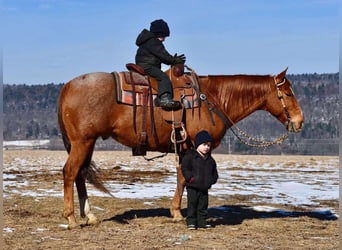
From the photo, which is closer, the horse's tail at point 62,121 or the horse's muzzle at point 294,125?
the horse's tail at point 62,121

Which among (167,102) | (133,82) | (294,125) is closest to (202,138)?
(167,102)

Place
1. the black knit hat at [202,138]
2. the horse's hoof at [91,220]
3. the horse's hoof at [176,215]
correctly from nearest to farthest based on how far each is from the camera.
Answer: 1. the black knit hat at [202,138]
2. the horse's hoof at [91,220]
3. the horse's hoof at [176,215]

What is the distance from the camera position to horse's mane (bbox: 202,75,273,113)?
9.36 m

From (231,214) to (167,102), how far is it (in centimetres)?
259

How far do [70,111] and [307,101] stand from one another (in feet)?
493

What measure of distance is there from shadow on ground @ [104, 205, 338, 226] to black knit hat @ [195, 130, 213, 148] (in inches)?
57.3

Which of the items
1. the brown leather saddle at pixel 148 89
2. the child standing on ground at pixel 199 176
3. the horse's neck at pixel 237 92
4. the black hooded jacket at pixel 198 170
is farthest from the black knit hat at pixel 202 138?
the horse's neck at pixel 237 92

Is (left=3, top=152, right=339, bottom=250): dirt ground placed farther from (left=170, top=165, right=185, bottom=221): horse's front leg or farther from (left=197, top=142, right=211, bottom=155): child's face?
(left=197, top=142, right=211, bottom=155): child's face

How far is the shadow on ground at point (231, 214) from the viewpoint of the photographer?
30.5 ft

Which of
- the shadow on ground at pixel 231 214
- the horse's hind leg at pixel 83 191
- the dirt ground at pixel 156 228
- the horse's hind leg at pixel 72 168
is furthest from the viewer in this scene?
the shadow on ground at pixel 231 214

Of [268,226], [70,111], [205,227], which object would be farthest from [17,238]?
[268,226]

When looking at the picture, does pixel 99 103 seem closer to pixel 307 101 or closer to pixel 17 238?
pixel 17 238

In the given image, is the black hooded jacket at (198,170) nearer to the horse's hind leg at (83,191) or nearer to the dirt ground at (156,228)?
the dirt ground at (156,228)

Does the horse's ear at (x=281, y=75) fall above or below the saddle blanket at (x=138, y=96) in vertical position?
above
